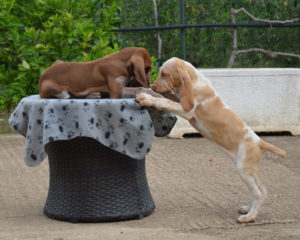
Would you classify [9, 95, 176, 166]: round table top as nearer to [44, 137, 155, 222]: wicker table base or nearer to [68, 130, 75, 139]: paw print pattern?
[68, 130, 75, 139]: paw print pattern

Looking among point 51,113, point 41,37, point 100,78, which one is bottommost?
point 41,37

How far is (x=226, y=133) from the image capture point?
4207mm

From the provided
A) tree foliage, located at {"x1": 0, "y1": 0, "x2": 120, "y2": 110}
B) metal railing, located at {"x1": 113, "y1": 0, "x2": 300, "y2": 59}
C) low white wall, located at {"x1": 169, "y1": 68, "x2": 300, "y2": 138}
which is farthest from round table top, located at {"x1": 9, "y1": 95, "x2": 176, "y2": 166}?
metal railing, located at {"x1": 113, "y1": 0, "x2": 300, "y2": 59}

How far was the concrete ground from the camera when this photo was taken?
4.04 metres

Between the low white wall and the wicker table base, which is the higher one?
the wicker table base

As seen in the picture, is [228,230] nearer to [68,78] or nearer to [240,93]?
[68,78]

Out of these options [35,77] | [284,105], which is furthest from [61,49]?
[284,105]

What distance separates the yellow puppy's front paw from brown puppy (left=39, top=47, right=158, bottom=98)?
194mm

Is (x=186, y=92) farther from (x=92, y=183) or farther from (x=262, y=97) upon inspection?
(x=262, y=97)

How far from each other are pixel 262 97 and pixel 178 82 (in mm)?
3859

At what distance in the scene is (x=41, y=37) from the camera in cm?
770

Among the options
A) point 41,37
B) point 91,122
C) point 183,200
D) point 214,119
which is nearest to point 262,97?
point 41,37

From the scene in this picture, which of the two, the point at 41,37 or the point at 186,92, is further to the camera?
the point at 41,37

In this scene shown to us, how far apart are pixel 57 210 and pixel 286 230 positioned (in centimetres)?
158
